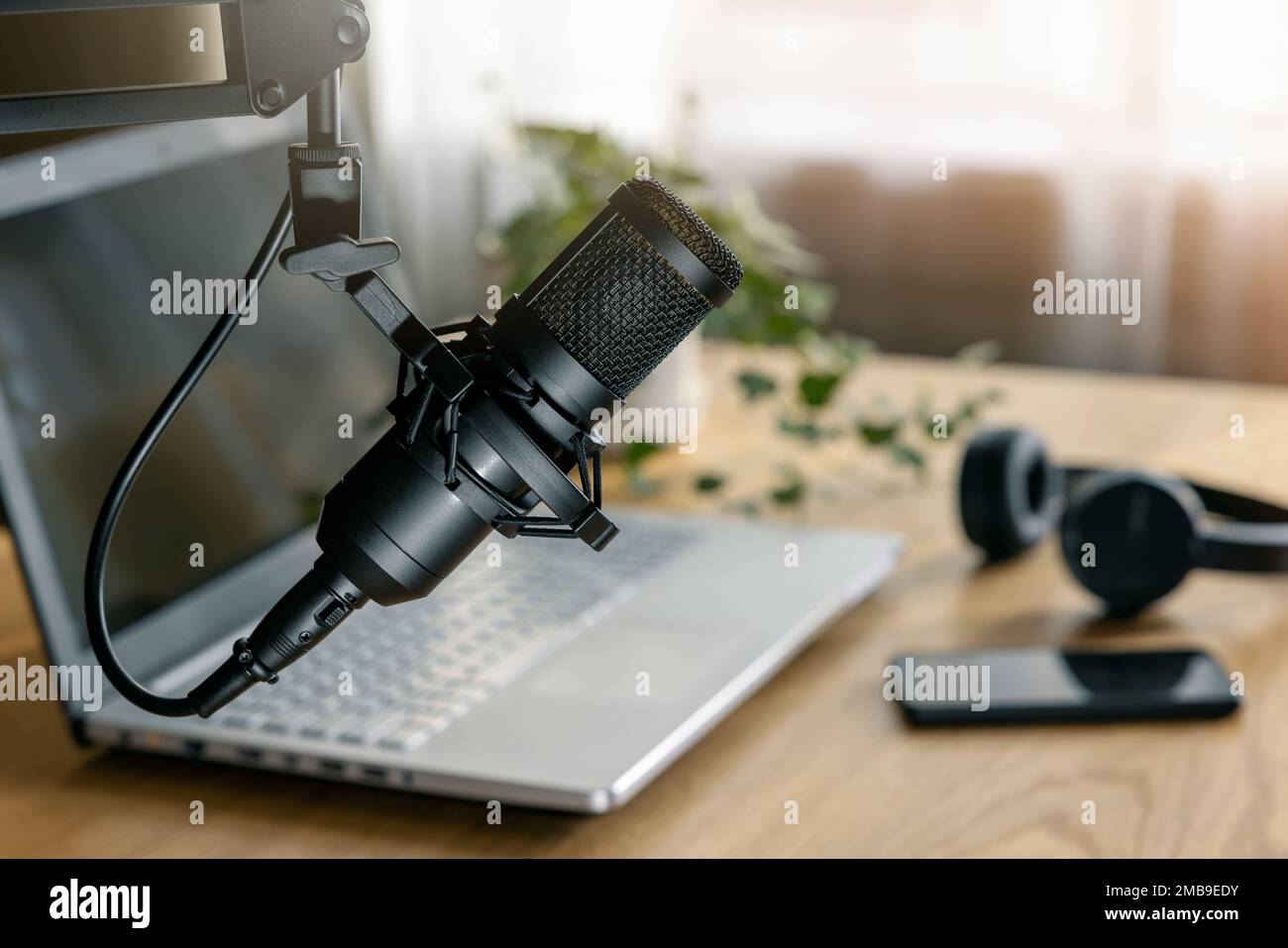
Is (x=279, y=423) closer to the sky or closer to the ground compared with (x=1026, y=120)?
closer to the ground

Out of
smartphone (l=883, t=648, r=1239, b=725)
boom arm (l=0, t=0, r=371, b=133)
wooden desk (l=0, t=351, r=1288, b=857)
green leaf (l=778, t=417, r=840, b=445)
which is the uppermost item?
boom arm (l=0, t=0, r=371, b=133)

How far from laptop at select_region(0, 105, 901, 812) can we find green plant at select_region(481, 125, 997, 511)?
0.15 meters

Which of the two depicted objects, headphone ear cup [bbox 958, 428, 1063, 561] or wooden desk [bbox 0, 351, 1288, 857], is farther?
headphone ear cup [bbox 958, 428, 1063, 561]

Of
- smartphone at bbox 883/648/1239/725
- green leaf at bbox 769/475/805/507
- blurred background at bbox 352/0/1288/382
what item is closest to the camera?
smartphone at bbox 883/648/1239/725

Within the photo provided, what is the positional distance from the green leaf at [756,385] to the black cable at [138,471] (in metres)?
0.68

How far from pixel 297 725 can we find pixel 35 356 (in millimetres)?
241

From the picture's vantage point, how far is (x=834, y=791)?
73 centimetres

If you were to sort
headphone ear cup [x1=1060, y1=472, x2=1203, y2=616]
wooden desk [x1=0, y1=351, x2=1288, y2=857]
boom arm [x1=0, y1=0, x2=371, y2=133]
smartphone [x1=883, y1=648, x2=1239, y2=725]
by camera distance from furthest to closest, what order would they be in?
headphone ear cup [x1=1060, y1=472, x2=1203, y2=616] < smartphone [x1=883, y1=648, x2=1239, y2=725] < wooden desk [x1=0, y1=351, x2=1288, y2=857] < boom arm [x1=0, y1=0, x2=371, y2=133]

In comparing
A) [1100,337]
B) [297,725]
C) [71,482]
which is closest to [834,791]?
[297,725]

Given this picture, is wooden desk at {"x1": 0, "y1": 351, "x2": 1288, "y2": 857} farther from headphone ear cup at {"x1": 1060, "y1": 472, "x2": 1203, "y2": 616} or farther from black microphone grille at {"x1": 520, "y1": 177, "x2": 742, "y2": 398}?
black microphone grille at {"x1": 520, "y1": 177, "x2": 742, "y2": 398}

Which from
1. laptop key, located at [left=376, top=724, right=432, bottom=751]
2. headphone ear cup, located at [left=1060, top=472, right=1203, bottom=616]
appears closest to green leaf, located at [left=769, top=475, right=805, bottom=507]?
headphone ear cup, located at [left=1060, top=472, right=1203, bottom=616]

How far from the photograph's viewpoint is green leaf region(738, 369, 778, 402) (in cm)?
114

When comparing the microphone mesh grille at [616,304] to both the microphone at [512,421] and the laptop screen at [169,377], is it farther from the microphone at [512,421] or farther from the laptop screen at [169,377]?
the laptop screen at [169,377]
